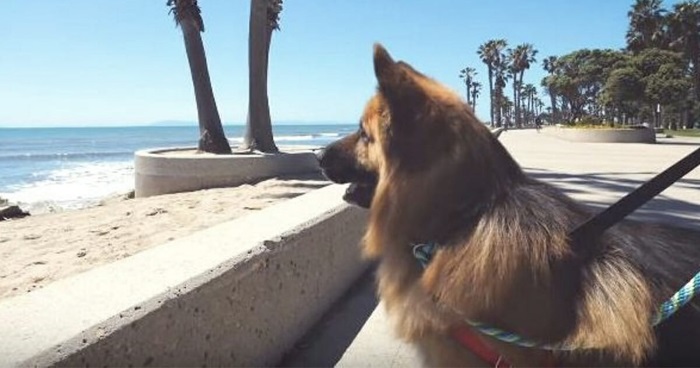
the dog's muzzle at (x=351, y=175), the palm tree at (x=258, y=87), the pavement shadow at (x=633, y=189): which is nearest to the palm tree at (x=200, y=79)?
the palm tree at (x=258, y=87)

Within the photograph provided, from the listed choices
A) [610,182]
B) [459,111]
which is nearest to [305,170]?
[610,182]

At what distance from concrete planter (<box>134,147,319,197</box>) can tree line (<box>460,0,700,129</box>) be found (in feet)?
119

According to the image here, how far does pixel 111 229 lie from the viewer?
32.4 ft

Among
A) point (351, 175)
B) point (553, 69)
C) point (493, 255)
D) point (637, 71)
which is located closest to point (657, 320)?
point (493, 255)

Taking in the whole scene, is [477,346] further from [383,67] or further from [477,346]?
[383,67]

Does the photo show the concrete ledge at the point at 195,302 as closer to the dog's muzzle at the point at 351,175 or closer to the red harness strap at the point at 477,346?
the dog's muzzle at the point at 351,175

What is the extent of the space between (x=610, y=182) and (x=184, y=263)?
11983mm

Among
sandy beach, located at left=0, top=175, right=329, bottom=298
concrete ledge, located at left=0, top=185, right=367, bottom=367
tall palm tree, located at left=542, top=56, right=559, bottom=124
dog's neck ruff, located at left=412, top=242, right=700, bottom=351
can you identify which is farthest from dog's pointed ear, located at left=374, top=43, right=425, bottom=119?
tall palm tree, located at left=542, top=56, right=559, bottom=124

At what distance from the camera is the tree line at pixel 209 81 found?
54.6 feet

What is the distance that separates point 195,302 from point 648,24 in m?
79.8

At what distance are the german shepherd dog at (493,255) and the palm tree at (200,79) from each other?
15.2 meters

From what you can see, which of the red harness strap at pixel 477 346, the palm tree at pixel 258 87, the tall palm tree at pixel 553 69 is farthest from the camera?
the tall palm tree at pixel 553 69

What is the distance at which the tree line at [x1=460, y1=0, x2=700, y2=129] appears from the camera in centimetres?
5141

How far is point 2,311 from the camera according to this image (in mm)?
2312
